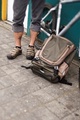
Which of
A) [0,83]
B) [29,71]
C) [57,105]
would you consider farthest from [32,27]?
[57,105]

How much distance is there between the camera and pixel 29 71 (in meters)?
3.59

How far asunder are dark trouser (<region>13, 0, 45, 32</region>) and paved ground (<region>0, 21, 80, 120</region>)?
20.5 inches

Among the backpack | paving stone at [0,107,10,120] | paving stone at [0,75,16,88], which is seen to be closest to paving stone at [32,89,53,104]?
the backpack

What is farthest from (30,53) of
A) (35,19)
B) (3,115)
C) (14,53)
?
(3,115)

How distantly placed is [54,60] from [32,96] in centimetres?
56

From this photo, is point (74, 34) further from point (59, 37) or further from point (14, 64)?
point (14, 64)

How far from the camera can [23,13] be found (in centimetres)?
371

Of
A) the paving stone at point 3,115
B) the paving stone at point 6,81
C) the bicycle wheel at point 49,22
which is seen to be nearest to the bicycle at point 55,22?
the bicycle wheel at point 49,22

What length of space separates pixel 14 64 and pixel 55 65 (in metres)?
0.73

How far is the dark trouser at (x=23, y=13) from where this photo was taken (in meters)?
3.64

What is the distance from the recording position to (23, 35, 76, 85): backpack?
330 cm

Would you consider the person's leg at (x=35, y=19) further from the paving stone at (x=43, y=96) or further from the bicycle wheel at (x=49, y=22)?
the paving stone at (x=43, y=96)

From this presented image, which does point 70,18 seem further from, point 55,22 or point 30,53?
point 30,53

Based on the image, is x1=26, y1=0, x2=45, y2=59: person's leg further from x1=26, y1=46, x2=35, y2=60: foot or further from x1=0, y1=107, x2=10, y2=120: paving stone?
x1=0, y1=107, x2=10, y2=120: paving stone
